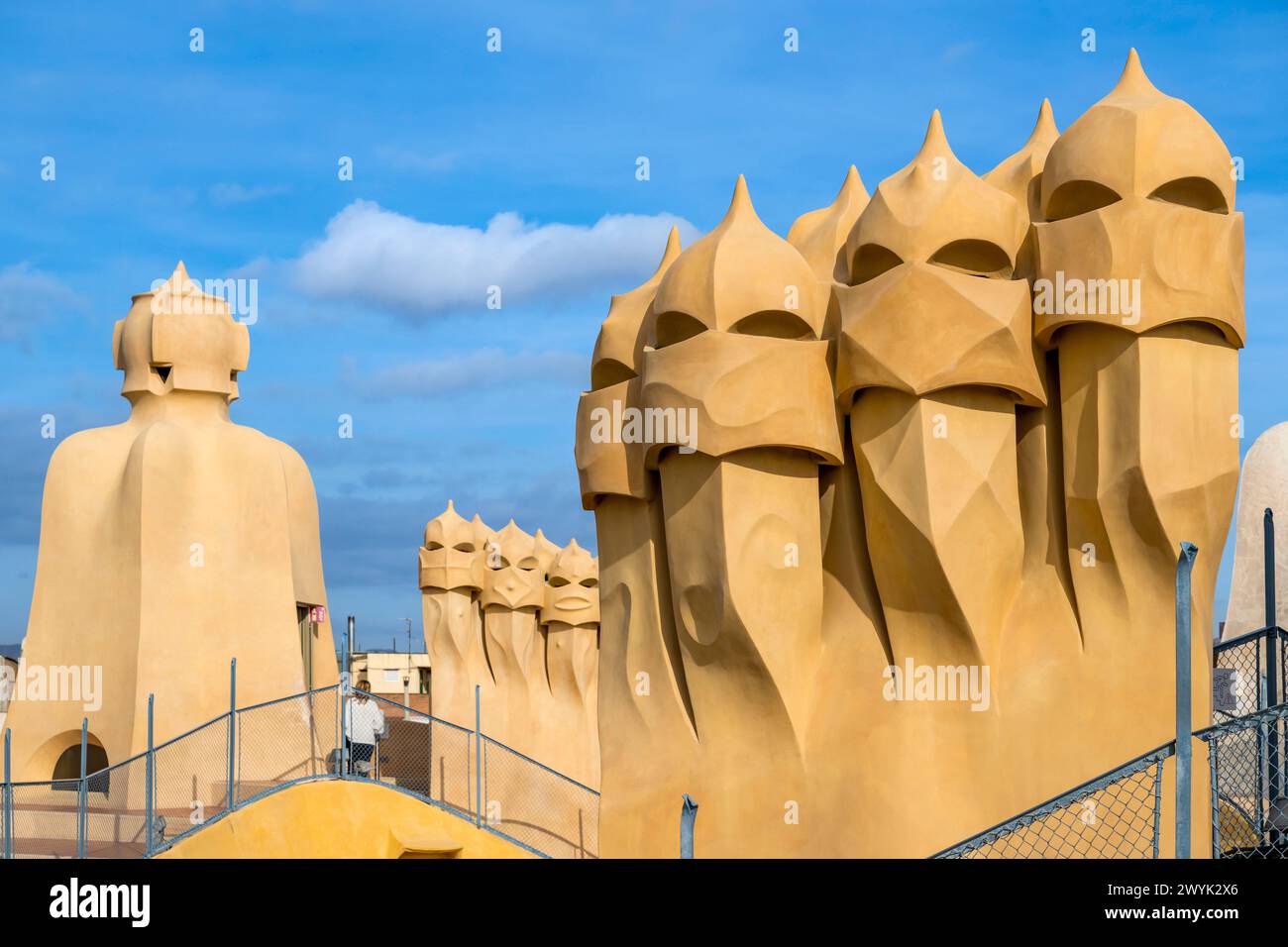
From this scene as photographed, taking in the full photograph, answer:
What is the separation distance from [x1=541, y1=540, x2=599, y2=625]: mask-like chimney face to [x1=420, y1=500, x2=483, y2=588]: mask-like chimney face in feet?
5.15

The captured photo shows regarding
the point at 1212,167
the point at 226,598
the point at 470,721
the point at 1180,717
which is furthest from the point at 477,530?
the point at 1180,717

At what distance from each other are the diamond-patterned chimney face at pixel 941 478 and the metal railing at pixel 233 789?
4281mm

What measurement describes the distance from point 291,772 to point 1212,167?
13490 millimetres

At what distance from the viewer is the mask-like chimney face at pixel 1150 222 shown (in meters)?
11.2

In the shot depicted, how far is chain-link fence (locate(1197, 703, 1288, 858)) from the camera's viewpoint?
927 cm

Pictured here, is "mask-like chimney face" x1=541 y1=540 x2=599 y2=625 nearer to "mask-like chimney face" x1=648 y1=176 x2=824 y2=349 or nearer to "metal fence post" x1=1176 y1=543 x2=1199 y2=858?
"mask-like chimney face" x1=648 y1=176 x2=824 y2=349

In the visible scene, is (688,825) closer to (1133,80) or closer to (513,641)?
(1133,80)

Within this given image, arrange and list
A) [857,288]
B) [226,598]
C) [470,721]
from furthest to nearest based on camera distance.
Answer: [470,721]
[226,598]
[857,288]

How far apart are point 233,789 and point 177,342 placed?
→ 814cm

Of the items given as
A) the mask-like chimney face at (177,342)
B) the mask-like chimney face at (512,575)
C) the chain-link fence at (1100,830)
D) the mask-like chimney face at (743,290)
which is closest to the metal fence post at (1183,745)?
the chain-link fence at (1100,830)

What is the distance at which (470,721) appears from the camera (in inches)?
1117

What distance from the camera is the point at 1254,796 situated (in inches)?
520

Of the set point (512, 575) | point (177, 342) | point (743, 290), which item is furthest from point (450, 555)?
point (743, 290)

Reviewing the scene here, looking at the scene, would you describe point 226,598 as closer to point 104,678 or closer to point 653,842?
point 104,678
